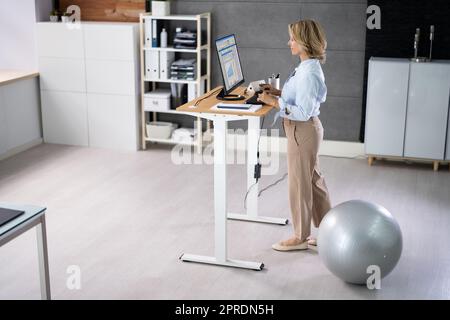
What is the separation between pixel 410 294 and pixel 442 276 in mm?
357

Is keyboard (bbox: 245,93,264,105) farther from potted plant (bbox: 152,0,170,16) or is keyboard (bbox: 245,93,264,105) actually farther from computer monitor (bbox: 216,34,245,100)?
potted plant (bbox: 152,0,170,16)

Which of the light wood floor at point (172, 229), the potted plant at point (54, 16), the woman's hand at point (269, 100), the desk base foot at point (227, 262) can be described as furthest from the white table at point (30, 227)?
the potted plant at point (54, 16)

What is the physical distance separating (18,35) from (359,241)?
4.71m

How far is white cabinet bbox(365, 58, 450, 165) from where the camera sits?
6059mm

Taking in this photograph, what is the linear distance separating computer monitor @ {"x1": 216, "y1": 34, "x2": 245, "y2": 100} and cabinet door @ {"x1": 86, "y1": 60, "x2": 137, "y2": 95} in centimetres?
214

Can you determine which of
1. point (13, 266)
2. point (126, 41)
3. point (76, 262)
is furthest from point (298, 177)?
point (126, 41)

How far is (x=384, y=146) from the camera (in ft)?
20.7

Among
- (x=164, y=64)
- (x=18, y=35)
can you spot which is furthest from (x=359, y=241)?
(x=18, y=35)

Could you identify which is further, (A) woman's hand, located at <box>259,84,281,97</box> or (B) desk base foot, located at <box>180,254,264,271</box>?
(A) woman's hand, located at <box>259,84,281,97</box>

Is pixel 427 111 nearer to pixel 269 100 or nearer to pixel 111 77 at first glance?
pixel 269 100

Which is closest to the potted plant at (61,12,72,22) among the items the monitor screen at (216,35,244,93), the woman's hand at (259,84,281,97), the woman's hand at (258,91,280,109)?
the monitor screen at (216,35,244,93)

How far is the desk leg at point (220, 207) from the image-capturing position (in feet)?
13.4

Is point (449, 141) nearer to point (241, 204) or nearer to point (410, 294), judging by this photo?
point (241, 204)

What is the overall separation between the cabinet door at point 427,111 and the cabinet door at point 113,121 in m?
2.73
